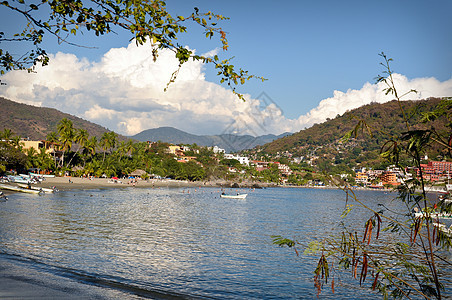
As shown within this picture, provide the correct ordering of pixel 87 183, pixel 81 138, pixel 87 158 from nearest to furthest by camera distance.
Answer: pixel 87 183 < pixel 81 138 < pixel 87 158

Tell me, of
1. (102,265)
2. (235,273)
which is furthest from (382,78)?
(102,265)

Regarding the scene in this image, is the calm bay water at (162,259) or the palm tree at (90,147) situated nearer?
the calm bay water at (162,259)

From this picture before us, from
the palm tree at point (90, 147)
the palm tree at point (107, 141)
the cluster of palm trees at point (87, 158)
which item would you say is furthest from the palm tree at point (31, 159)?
the palm tree at point (107, 141)

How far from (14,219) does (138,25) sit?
31.7 meters

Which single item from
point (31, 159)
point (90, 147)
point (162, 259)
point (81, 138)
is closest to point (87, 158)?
point (90, 147)

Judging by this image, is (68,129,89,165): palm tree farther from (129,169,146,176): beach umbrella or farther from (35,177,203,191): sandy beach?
(129,169,146,176): beach umbrella

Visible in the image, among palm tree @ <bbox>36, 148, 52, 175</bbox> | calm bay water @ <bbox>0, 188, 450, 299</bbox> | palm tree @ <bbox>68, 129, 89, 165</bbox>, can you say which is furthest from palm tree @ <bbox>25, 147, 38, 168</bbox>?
calm bay water @ <bbox>0, 188, 450, 299</bbox>

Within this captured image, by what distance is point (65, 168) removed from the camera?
348 ft

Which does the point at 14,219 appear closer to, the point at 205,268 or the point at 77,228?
the point at 77,228

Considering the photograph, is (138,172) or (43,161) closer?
(43,161)

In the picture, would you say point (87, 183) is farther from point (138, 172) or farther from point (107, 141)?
point (138, 172)

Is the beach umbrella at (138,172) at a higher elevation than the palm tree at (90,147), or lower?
lower

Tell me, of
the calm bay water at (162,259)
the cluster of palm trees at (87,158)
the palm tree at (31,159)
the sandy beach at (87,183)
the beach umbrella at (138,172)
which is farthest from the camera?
the beach umbrella at (138,172)

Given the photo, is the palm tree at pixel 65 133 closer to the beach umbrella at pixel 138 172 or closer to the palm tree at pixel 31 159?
the palm tree at pixel 31 159
